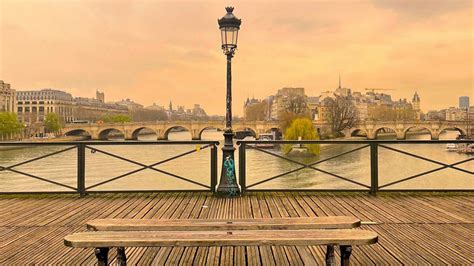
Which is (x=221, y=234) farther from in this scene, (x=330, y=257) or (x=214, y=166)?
(x=214, y=166)

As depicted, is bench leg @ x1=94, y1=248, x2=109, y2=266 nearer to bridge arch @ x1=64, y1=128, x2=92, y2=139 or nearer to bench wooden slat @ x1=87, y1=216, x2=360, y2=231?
bench wooden slat @ x1=87, y1=216, x2=360, y2=231

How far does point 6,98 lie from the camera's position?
103m

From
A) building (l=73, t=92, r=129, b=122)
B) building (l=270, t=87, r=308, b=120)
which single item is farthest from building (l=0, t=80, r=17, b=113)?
building (l=270, t=87, r=308, b=120)

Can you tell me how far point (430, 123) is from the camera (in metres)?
70.3

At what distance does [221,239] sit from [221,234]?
0.19 m

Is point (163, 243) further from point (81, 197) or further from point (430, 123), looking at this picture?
point (430, 123)

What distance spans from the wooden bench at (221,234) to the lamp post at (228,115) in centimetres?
324

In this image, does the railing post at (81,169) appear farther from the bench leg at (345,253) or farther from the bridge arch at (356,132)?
the bridge arch at (356,132)

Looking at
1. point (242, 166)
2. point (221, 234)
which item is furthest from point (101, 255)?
point (242, 166)

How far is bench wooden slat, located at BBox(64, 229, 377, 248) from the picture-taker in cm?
311

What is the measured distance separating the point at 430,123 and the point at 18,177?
6630 centimetres

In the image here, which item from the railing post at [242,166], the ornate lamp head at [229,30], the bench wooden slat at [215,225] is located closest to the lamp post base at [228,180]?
the railing post at [242,166]

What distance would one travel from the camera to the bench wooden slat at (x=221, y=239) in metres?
3.11

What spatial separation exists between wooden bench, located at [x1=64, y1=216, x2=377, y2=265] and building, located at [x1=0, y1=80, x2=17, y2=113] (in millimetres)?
109450
